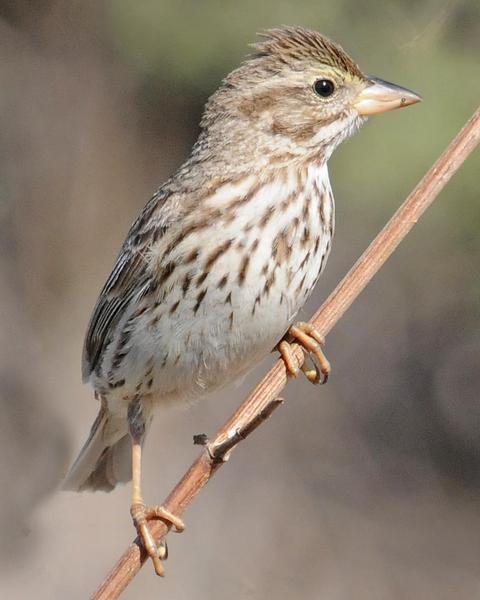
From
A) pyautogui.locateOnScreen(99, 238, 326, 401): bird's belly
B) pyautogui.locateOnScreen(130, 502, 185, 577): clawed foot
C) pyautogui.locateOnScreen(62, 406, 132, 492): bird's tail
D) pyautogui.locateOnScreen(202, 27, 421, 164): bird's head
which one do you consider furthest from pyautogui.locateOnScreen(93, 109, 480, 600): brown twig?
pyautogui.locateOnScreen(62, 406, 132, 492): bird's tail

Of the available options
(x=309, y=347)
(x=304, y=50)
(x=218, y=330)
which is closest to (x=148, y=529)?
(x=218, y=330)

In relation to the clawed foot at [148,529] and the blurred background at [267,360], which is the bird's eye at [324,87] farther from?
the blurred background at [267,360]

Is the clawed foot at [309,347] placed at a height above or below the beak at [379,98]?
below

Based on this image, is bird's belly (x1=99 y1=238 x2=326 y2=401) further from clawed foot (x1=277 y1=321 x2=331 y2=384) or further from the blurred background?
the blurred background

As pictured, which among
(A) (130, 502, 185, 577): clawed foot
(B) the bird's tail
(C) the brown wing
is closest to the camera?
(A) (130, 502, 185, 577): clawed foot

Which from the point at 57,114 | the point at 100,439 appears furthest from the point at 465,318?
the point at 100,439

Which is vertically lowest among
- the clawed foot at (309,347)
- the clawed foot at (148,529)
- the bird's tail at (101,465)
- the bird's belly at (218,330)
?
the clawed foot at (148,529)

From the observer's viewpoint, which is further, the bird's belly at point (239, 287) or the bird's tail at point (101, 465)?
the bird's tail at point (101, 465)

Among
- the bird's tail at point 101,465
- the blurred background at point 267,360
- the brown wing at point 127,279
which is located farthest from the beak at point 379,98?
the blurred background at point 267,360
